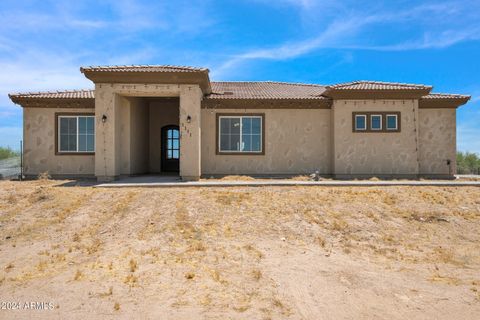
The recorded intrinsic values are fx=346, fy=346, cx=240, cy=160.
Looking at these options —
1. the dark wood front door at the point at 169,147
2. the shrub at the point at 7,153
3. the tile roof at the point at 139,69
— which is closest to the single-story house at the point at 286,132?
the tile roof at the point at 139,69

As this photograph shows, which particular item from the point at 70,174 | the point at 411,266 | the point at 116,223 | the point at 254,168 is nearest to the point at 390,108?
the point at 254,168

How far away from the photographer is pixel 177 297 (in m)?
5.13

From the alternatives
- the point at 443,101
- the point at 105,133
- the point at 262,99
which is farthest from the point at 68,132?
the point at 443,101

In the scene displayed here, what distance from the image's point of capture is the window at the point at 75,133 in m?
14.5

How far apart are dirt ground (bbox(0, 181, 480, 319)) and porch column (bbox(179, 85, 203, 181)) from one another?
85.8 inches

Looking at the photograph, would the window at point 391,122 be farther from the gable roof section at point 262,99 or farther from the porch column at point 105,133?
the porch column at point 105,133

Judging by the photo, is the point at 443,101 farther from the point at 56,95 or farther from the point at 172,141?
the point at 56,95

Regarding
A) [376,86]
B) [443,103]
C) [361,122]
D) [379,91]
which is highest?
[376,86]

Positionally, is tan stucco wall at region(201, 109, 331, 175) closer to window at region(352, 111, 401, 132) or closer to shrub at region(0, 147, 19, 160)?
window at region(352, 111, 401, 132)

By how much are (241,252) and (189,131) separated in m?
6.74

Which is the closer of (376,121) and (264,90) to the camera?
(376,121)

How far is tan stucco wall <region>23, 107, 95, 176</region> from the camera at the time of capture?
14414 mm

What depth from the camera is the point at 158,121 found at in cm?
1684

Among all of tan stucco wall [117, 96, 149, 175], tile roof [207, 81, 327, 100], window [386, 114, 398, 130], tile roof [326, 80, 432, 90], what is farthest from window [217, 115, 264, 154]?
window [386, 114, 398, 130]
